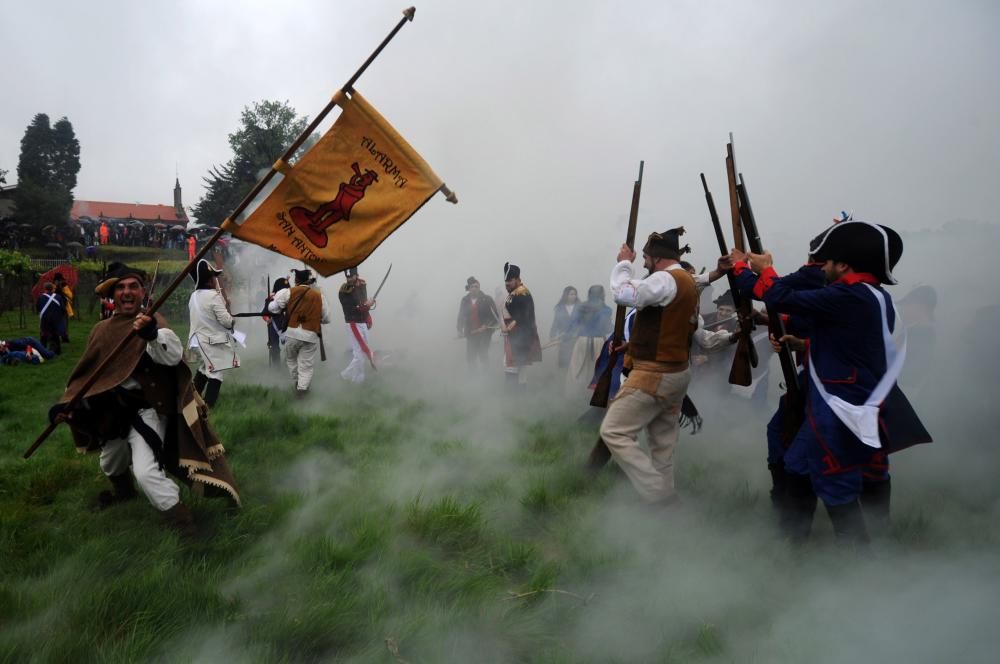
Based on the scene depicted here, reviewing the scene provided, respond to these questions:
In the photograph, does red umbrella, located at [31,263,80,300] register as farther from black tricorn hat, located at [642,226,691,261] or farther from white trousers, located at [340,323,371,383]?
black tricorn hat, located at [642,226,691,261]

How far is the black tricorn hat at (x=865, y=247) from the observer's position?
260 centimetres

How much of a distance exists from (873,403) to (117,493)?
12.9 feet

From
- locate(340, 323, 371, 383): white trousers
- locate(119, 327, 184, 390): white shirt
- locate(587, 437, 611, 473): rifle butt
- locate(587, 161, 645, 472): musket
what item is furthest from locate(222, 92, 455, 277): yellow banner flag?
locate(340, 323, 371, 383): white trousers

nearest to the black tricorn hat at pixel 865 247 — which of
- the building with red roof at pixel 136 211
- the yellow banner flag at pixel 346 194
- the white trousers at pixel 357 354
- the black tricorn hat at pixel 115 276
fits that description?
the yellow banner flag at pixel 346 194

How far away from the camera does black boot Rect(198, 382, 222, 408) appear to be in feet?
19.2

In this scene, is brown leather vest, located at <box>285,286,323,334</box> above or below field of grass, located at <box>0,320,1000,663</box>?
above

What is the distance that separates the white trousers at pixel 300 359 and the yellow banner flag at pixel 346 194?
12.5 feet

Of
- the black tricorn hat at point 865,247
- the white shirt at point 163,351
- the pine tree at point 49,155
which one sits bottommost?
the white shirt at point 163,351

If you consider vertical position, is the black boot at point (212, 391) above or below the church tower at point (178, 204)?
below

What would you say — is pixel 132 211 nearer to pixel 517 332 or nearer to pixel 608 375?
pixel 517 332

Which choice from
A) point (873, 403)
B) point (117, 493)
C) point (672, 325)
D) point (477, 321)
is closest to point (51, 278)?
point (477, 321)

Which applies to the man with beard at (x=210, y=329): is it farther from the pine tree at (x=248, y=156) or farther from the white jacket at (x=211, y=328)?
the pine tree at (x=248, y=156)

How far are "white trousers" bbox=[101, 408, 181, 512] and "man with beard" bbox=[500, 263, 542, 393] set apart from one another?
4845 mm

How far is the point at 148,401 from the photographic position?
3.13 m
